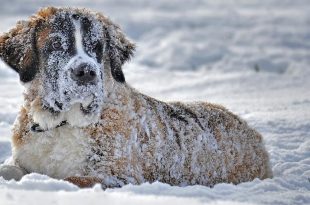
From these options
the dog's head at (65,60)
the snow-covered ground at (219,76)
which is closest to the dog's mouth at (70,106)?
the dog's head at (65,60)

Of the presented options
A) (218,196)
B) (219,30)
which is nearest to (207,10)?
(219,30)

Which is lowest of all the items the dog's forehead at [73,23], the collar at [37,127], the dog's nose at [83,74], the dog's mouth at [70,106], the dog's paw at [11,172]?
the dog's paw at [11,172]

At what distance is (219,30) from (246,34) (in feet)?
2.70

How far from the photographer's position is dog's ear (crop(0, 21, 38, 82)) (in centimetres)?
589

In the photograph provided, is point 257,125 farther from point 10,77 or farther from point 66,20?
point 10,77

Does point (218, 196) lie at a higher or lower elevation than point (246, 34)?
lower

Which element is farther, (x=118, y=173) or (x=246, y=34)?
(x=246, y=34)

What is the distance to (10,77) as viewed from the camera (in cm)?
1284

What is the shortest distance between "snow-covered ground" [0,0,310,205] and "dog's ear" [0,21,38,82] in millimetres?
1137

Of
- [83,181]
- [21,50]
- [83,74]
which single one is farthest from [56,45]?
[83,181]

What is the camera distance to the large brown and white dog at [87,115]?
5.62 m

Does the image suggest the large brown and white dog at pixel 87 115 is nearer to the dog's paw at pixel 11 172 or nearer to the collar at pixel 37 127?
the collar at pixel 37 127

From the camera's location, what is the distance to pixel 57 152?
5.73 meters

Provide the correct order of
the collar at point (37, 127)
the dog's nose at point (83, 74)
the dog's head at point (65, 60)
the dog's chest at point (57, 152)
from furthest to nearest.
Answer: the collar at point (37, 127)
the dog's chest at point (57, 152)
the dog's head at point (65, 60)
the dog's nose at point (83, 74)
